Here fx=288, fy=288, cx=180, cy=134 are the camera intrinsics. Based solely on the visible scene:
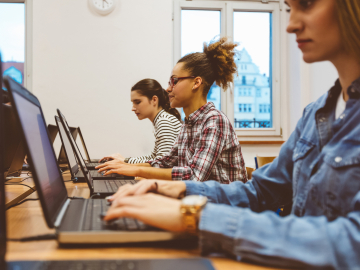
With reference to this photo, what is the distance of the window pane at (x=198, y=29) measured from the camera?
3514mm

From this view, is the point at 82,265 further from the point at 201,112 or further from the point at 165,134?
the point at 165,134

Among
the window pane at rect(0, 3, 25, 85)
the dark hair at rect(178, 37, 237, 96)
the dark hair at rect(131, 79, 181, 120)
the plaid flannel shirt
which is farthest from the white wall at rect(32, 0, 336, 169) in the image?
the plaid flannel shirt

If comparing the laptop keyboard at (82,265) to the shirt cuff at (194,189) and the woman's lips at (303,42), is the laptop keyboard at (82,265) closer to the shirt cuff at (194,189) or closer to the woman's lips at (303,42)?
the shirt cuff at (194,189)

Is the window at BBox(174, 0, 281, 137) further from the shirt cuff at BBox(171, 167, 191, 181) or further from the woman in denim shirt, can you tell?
the woman in denim shirt

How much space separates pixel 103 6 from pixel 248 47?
5.92 feet

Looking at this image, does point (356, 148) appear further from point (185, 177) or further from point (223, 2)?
point (223, 2)

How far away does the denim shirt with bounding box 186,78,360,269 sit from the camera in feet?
1.37

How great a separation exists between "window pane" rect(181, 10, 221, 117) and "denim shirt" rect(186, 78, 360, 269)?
276cm

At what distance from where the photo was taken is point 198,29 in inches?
140

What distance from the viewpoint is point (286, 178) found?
0.81 meters

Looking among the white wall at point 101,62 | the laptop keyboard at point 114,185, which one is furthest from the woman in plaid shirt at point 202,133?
the white wall at point 101,62

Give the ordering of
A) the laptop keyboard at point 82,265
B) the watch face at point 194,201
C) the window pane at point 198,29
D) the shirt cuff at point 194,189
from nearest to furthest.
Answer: the laptop keyboard at point 82,265 → the watch face at point 194,201 → the shirt cuff at point 194,189 → the window pane at point 198,29

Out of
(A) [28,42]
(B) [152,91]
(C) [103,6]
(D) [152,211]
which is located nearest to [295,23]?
(D) [152,211]

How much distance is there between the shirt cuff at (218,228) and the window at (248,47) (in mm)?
3098
